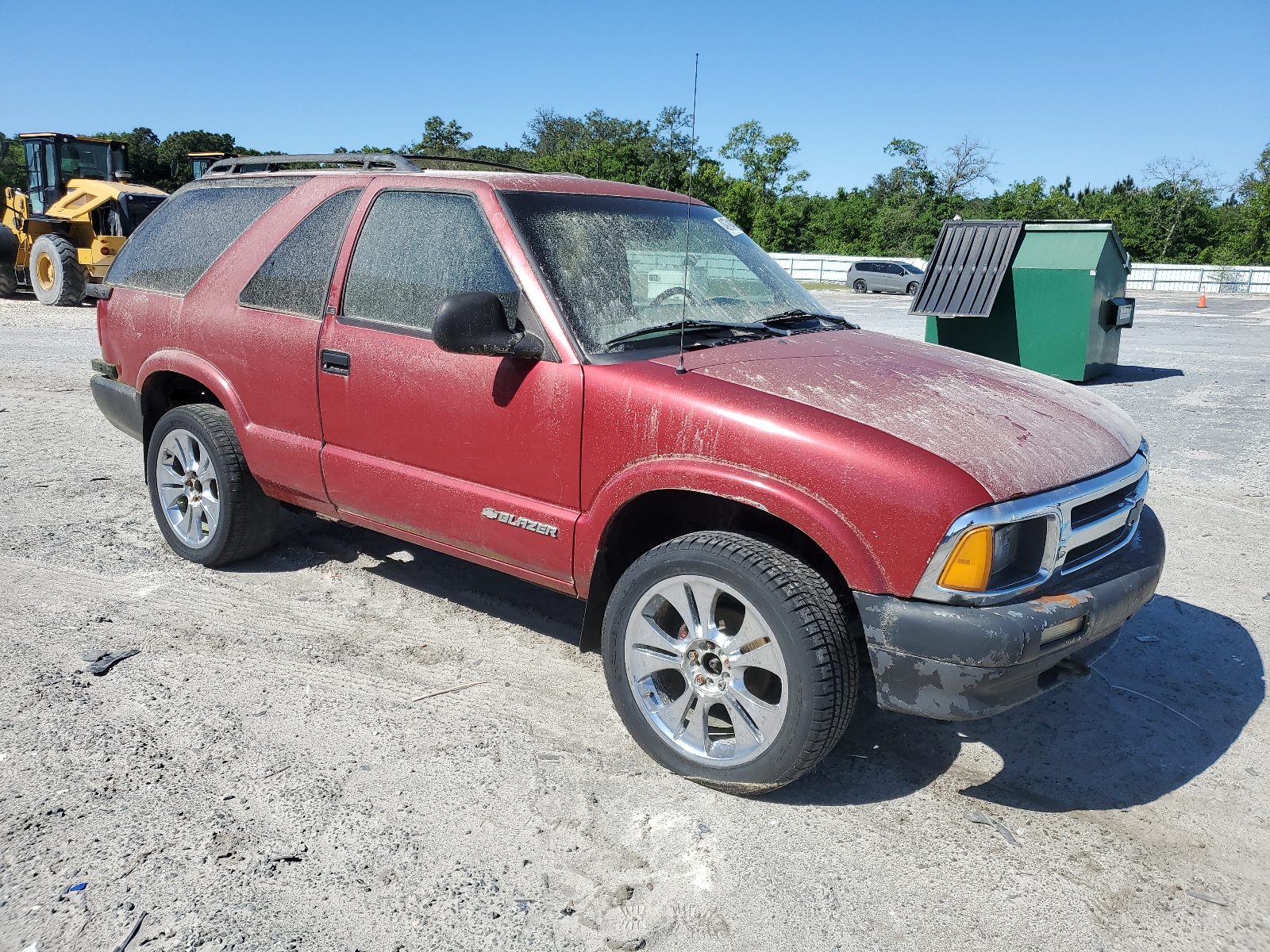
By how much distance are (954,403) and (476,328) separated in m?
1.57

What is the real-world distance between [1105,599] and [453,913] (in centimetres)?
205

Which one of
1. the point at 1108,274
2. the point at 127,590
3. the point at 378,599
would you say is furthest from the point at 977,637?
the point at 1108,274

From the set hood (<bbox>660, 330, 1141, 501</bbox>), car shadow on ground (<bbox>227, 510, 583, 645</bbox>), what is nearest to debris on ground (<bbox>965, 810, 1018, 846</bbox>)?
hood (<bbox>660, 330, 1141, 501</bbox>)

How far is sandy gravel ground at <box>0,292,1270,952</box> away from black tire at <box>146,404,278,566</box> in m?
0.14

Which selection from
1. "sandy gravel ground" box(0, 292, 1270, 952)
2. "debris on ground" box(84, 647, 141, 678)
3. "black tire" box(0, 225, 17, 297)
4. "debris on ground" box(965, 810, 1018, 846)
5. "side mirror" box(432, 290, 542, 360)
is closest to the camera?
"sandy gravel ground" box(0, 292, 1270, 952)

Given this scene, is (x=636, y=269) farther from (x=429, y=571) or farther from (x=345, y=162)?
(x=429, y=571)

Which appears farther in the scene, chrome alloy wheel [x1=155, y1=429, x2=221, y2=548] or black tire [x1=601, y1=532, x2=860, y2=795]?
chrome alloy wheel [x1=155, y1=429, x2=221, y2=548]

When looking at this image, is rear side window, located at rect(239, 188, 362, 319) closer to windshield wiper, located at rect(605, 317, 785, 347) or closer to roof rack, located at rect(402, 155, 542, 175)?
roof rack, located at rect(402, 155, 542, 175)

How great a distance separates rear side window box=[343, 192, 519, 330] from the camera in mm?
3555

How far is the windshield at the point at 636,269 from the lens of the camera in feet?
11.2

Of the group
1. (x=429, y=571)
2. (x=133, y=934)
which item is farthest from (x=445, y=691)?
(x=133, y=934)

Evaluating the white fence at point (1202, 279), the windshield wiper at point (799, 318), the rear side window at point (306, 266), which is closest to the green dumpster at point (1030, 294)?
the windshield wiper at point (799, 318)

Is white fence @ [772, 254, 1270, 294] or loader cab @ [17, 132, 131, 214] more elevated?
loader cab @ [17, 132, 131, 214]

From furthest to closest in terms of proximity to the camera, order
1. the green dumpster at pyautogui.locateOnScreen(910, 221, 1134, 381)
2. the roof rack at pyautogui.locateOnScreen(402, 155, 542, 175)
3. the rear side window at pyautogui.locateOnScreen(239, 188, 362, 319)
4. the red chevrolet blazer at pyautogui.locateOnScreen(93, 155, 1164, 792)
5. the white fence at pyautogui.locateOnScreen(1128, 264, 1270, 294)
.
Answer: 1. the white fence at pyautogui.locateOnScreen(1128, 264, 1270, 294)
2. the green dumpster at pyautogui.locateOnScreen(910, 221, 1134, 381)
3. the roof rack at pyautogui.locateOnScreen(402, 155, 542, 175)
4. the rear side window at pyautogui.locateOnScreen(239, 188, 362, 319)
5. the red chevrolet blazer at pyautogui.locateOnScreen(93, 155, 1164, 792)
